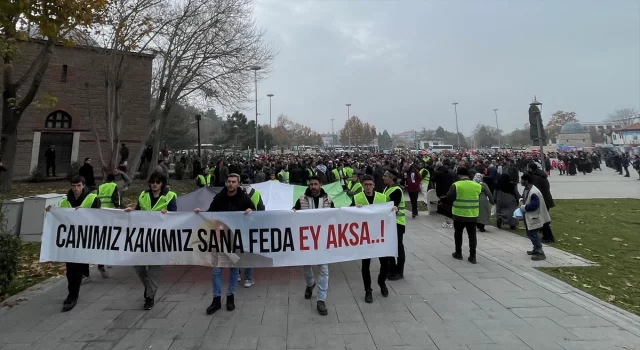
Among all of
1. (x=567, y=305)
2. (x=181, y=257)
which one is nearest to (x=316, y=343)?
(x=181, y=257)

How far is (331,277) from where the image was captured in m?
6.21

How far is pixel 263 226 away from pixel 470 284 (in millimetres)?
3710

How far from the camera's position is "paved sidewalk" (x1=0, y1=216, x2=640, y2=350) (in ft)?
12.6

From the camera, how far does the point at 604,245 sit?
320 inches

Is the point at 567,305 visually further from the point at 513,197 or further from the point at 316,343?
the point at 513,197

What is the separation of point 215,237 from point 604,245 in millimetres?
9262

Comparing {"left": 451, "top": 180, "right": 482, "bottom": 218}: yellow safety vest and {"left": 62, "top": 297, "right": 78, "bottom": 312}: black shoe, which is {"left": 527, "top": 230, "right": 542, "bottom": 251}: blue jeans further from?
{"left": 62, "top": 297, "right": 78, "bottom": 312}: black shoe

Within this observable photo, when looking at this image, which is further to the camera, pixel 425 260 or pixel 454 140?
pixel 454 140

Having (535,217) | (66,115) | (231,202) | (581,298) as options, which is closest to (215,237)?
(231,202)

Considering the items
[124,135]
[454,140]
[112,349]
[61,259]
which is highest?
[454,140]

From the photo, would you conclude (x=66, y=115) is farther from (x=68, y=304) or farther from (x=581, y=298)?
(x=581, y=298)

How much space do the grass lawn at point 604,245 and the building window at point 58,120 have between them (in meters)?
26.6

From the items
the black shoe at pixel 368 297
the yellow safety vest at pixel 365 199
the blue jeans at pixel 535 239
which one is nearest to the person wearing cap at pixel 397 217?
the yellow safety vest at pixel 365 199

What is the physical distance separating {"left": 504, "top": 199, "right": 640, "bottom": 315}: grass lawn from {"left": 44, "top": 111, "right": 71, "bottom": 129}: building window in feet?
87.4
